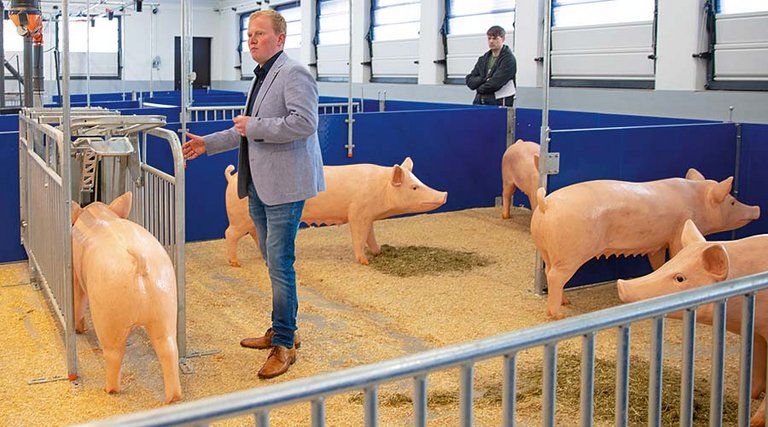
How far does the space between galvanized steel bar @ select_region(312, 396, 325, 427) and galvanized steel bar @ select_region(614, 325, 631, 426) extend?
0.64 metres

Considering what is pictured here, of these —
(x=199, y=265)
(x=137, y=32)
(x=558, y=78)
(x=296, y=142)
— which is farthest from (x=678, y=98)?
(x=137, y=32)

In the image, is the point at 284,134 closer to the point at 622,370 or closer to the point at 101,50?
the point at 622,370

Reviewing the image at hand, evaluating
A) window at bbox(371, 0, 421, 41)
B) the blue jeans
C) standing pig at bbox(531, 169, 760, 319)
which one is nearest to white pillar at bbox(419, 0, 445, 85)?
window at bbox(371, 0, 421, 41)

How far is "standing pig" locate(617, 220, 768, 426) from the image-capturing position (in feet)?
9.48

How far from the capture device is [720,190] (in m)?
4.45

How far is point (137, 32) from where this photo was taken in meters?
17.0

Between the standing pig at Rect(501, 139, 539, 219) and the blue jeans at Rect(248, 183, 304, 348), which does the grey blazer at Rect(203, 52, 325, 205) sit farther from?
the standing pig at Rect(501, 139, 539, 219)

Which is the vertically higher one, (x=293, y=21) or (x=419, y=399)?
(x=293, y=21)

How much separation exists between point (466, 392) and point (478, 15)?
29.8 ft

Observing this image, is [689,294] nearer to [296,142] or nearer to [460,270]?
[296,142]

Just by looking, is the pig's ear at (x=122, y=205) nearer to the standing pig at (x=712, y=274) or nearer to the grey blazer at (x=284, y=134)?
the grey blazer at (x=284, y=134)

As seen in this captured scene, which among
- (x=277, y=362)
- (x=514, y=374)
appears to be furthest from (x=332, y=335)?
(x=514, y=374)

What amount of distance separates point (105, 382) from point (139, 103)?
6274 millimetres

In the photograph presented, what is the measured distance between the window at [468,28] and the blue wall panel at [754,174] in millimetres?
4577
